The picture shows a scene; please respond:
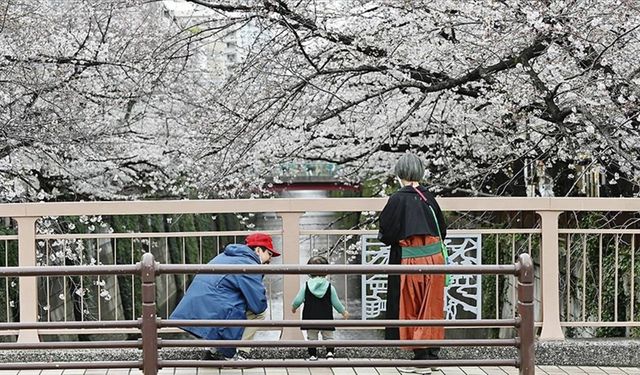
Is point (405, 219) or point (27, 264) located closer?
point (405, 219)

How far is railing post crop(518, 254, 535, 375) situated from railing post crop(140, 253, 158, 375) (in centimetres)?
230

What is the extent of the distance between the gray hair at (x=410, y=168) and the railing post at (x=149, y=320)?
230 cm

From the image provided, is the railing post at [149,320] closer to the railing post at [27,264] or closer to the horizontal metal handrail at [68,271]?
the horizontal metal handrail at [68,271]

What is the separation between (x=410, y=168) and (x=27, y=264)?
3.37 meters

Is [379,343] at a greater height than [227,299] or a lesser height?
lesser

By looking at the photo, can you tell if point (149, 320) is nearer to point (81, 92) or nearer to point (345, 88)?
point (345, 88)

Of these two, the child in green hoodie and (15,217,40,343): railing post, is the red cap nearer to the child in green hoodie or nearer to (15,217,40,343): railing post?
the child in green hoodie

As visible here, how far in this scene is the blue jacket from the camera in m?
6.67

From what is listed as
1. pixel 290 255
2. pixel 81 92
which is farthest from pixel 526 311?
pixel 81 92

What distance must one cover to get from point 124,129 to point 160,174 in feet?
6.91

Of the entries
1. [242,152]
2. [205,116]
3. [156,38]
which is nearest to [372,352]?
[242,152]

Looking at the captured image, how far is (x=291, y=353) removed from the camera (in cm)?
742

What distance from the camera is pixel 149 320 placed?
17.8 feet

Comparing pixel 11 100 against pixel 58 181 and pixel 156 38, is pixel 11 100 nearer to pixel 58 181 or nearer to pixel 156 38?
pixel 156 38
